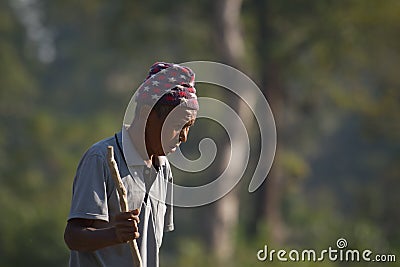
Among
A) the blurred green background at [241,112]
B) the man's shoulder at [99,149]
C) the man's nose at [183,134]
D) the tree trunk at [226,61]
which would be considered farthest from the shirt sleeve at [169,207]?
A: the tree trunk at [226,61]

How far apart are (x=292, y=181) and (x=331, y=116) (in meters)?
10.9

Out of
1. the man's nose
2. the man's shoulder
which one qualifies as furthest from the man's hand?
the man's nose

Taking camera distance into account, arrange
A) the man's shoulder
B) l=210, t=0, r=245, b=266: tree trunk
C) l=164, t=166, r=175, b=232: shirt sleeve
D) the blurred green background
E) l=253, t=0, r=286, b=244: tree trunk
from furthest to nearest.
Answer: l=253, t=0, r=286, b=244: tree trunk, l=210, t=0, r=245, b=266: tree trunk, the blurred green background, l=164, t=166, r=175, b=232: shirt sleeve, the man's shoulder

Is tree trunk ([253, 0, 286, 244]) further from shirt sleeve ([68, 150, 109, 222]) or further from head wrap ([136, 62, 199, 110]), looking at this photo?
shirt sleeve ([68, 150, 109, 222])

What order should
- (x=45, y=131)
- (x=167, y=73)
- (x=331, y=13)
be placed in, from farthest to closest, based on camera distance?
(x=45, y=131) → (x=331, y=13) → (x=167, y=73)

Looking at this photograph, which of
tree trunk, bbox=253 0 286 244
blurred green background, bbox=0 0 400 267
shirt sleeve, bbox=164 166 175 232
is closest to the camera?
shirt sleeve, bbox=164 166 175 232

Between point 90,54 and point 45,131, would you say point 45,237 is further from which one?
point 90,54

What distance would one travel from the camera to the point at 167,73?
3.42m

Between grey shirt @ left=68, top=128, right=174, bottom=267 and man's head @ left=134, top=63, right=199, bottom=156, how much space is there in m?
0.09

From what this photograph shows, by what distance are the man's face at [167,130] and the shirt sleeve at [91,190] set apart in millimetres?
221

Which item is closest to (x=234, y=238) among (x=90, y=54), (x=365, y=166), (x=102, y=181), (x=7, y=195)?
(x=7, y=195)

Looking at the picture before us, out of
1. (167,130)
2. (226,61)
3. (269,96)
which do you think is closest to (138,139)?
(167,130)

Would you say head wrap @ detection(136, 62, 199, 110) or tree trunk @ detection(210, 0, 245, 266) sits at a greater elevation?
tree trunk @ detection(210, 0, 245, 266)

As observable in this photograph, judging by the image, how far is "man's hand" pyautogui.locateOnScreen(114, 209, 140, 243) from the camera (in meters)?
3.10
